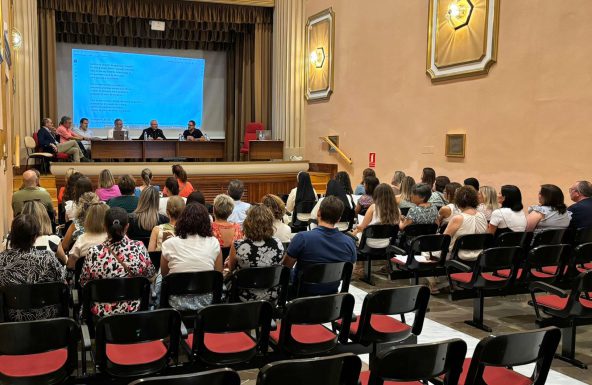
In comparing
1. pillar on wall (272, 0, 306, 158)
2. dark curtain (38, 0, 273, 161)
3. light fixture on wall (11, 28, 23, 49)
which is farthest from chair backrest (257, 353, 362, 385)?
dark curtain (38, 0, 273, 161)

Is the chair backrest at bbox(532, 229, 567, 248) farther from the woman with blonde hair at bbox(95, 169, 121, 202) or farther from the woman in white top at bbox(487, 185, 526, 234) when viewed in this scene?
the woman with blonde hair at bbox(95, 169, 121, 202)

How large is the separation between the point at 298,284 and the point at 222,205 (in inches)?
46.2

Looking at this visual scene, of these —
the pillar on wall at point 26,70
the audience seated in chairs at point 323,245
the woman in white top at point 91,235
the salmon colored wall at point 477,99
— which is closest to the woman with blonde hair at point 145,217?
the woman in white top at point 91,235

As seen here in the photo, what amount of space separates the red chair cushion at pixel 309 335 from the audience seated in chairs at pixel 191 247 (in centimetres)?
73

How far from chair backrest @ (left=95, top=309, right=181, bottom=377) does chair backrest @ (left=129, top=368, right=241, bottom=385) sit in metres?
0.74

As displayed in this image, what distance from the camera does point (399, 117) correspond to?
9.66 metres

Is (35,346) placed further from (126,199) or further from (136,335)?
(126,199)

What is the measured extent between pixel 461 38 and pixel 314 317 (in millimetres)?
6322

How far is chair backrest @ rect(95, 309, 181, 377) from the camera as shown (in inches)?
99.0

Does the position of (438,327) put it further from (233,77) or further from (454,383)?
(233,77)

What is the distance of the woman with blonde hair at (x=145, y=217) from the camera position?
4645 millimetres

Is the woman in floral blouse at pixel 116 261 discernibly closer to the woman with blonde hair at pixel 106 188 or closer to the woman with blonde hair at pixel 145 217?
the woman with blonde hair at pixel 145 217

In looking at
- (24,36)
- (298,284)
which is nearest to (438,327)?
(298,284)

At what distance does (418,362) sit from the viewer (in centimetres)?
222
